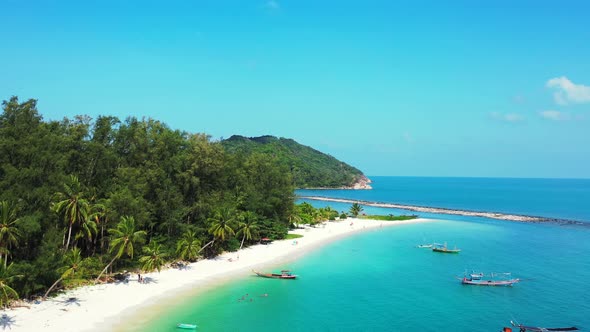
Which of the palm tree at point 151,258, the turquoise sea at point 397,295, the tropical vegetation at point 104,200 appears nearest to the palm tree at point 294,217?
the turquoise sea at point 397,295

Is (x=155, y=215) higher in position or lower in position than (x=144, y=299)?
higher

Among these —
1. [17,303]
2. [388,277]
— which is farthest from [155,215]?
[388,277]

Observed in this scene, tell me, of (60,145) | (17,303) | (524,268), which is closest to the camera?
(17,303)

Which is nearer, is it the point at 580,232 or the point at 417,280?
the point at 417,280

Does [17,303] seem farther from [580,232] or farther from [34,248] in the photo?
[580,232]

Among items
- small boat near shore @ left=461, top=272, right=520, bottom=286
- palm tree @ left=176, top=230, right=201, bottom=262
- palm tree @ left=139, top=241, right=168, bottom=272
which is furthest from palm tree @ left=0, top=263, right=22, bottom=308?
small boat near shore @ left=461, top=272, right=520, bottom=286

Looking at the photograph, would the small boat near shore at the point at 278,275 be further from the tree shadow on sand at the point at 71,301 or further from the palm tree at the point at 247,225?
the tree shadow on sand at the point at 71,301

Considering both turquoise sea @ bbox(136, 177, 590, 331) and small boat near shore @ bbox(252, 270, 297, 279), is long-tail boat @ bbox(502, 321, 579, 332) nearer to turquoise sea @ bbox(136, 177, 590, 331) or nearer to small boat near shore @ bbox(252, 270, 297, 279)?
turquoise sea @ bbox(136, 177, 590, 331)
